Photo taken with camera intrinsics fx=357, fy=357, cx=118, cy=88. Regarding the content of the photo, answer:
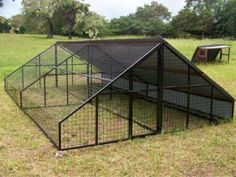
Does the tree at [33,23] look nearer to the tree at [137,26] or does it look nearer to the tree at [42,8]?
the tree at [42,8]

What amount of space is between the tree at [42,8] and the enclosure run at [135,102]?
4000 centimetres

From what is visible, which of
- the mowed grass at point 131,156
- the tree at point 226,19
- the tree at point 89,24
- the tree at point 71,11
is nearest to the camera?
the mowed grass at point 131,156

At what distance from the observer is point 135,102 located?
7.90 metres

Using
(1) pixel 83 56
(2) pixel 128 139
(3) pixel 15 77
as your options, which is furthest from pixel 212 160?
(3) pixel 15 77

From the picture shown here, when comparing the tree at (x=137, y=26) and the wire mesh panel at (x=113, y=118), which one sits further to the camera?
the tree at (x=137, y=26)

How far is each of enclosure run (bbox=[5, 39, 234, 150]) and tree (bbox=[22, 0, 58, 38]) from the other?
40.0 m

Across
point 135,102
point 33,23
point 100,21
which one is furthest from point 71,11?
point 135,102

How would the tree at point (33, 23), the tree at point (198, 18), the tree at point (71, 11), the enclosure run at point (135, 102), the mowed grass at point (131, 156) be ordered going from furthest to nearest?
the tree at point (198, 18), the tree at point (71, 11), the tree at point (33, 23), the enclosure run at point (135, 102), the mowed grass at point (131, 156)

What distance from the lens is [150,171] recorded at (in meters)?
3.98

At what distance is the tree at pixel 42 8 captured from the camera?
46594 millimetres

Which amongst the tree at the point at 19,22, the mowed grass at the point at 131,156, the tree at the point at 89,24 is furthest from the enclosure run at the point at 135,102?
the tree at the point at 19,22

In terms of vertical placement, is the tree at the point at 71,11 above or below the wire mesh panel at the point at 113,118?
above

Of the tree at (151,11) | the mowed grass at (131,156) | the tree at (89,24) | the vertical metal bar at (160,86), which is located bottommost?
the mowed grass at (131,156)

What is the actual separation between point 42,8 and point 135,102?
41506 mm
